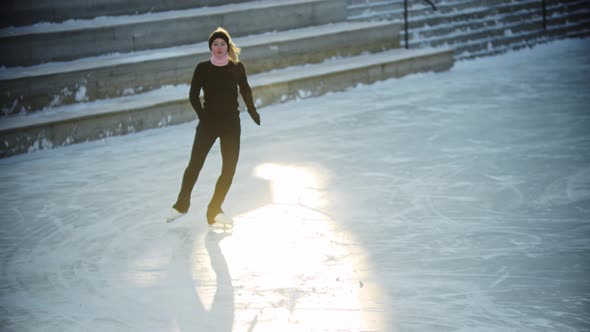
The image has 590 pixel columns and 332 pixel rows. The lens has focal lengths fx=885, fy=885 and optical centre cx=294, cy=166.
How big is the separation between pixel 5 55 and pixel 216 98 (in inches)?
214

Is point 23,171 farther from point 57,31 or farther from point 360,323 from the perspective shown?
point 360,323

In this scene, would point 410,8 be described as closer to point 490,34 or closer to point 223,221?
point 490,34

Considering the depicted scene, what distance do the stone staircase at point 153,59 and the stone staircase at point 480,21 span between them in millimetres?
768

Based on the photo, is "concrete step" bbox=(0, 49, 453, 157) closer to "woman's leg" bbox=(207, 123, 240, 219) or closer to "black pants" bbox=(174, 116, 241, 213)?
"black pants" bbox=(174, 116, 241, 213)

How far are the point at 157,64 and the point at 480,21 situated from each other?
7.39 metres

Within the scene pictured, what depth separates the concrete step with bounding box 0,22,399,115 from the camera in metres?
10.2

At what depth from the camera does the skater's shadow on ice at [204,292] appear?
462cm

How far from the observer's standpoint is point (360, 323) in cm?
453

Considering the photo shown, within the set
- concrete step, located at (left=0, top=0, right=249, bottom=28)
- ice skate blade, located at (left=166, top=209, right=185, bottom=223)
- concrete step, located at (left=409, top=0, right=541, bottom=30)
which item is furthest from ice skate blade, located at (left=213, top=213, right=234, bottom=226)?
concrete step, located at (left=409, top=0, right=541, bottom=30)

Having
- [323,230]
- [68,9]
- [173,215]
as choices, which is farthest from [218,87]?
[68,9]

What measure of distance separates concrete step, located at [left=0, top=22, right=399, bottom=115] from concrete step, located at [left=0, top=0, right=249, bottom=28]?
961 millimetres

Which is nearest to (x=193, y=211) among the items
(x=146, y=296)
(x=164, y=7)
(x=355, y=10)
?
(x=146, y=296)

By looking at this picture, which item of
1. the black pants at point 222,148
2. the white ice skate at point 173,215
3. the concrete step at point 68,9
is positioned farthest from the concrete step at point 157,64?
the black pants at point 222,148

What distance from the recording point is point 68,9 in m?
11.9
